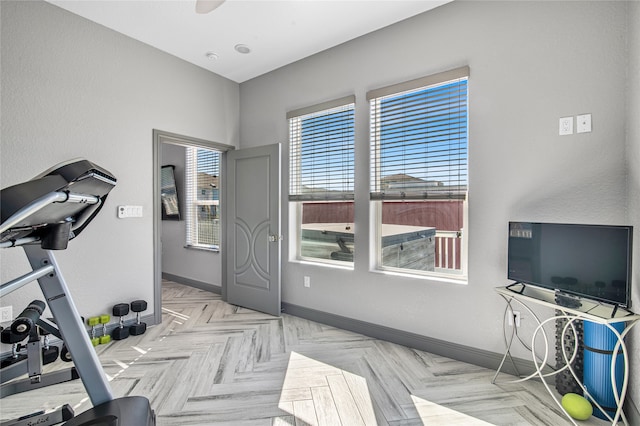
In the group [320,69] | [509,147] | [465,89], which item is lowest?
[509,147]

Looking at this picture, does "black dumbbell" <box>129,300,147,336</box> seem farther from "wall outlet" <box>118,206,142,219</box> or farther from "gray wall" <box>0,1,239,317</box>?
"wall outlet" <box>118,206,142,219</box>

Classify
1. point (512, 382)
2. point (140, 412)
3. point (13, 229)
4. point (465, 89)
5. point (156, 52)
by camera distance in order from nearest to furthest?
point (13, 229), point (140, 412), point (512, 382), point (465, 89), point (156, 52)

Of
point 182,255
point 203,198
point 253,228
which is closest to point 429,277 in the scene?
point 253,228

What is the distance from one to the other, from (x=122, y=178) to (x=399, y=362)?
3.20 m

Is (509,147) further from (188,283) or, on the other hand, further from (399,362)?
(188,283)

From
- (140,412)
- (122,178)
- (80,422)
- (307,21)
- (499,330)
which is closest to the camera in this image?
(80,422)

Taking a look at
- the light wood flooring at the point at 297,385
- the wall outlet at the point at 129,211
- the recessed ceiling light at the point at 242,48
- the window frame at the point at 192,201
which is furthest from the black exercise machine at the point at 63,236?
the window frame at the point at 192,201

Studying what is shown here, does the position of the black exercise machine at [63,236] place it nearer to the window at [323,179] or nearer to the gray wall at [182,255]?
the window at [323,179]

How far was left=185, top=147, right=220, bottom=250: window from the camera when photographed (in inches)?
191

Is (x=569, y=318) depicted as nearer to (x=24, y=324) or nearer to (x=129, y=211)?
(x=24, y=324)

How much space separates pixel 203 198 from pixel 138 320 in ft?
7.55

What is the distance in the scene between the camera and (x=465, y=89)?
2.51 metres

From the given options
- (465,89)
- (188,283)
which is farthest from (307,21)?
(188,283)

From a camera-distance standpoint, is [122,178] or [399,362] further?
[122,178]
